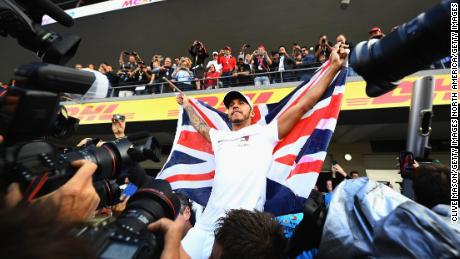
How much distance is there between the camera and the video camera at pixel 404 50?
739mm

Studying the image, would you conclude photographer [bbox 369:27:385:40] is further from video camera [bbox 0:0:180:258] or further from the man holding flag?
video camera [bbox 0:0:180:258]

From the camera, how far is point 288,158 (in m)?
2.16

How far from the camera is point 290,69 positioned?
22.2ft

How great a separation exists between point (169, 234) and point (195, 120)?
2071mm

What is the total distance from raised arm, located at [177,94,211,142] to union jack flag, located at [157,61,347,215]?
114 mm

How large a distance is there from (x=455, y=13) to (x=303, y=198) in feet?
4.75

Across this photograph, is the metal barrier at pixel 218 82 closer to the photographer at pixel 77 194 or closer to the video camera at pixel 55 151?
the video camera at pixel 55 151

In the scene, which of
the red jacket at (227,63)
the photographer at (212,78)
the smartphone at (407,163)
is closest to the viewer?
the smartphone at (407,163)

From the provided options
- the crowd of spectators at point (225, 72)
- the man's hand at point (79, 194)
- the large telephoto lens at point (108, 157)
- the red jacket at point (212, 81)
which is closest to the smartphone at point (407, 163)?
the large telephoto lens at point (108, 157)

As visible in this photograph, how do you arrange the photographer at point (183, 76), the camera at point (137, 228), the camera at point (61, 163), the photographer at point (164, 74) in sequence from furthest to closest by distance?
the photographer at point (164, 74)
the photographer at point (183, 76)
the camera at point (61, 163)
the camera at point (137, 228)

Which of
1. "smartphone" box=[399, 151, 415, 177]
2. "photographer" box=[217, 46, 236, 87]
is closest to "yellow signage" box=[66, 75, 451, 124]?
"photographer" box=[217, 46, 236, 87]

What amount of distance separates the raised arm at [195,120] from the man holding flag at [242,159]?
29 cm

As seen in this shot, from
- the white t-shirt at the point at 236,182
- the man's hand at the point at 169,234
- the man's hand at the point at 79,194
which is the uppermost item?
the man's hand at the point at 79,194

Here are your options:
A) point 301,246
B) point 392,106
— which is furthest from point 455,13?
point 392,106
